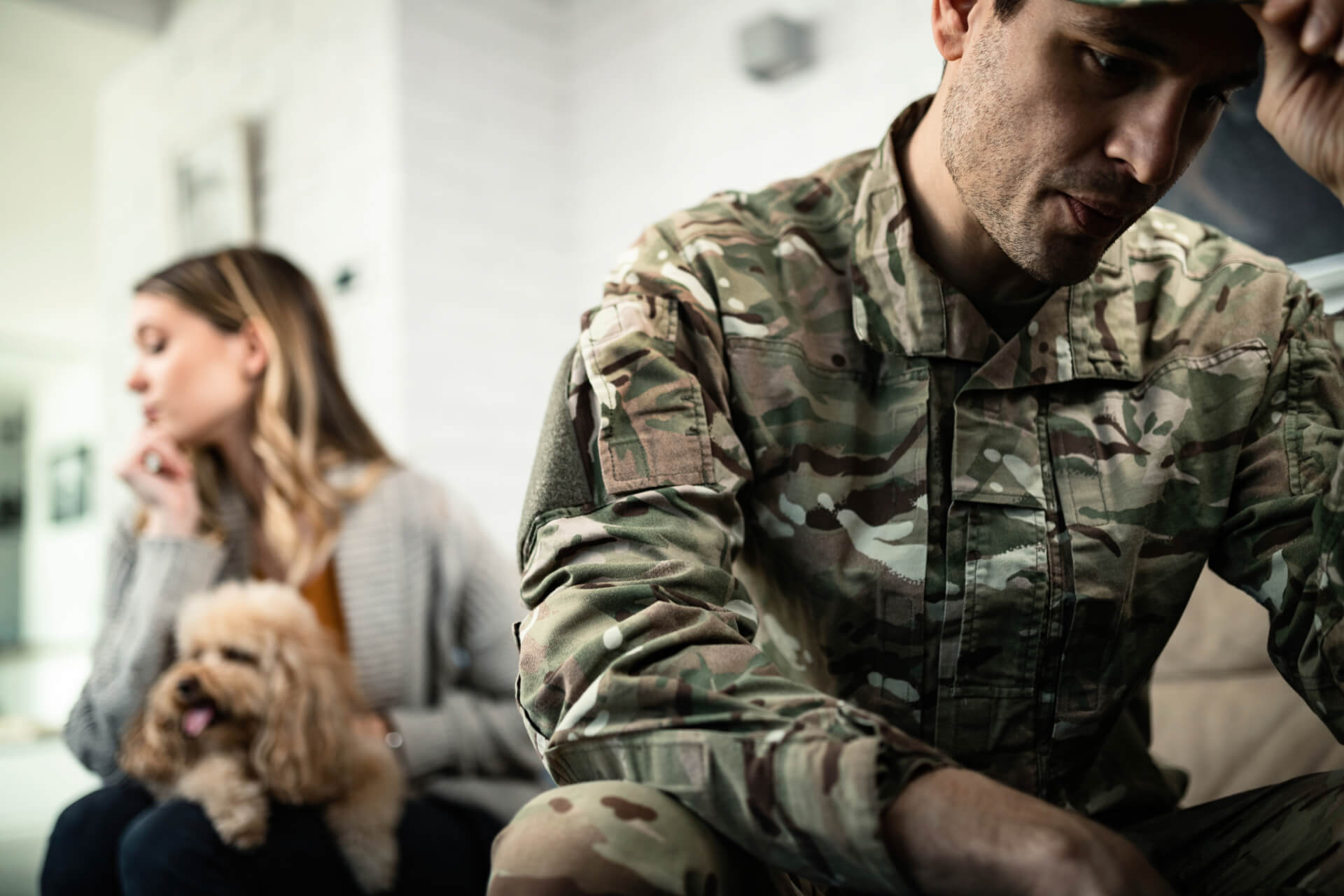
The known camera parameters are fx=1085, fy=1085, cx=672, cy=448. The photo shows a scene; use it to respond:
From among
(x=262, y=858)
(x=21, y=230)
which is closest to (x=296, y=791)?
(x=262, y=858)

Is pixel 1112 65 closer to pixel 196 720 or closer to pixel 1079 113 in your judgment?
pixel 1079 113

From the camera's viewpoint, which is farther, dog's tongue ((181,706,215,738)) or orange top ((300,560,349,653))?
orange top ((300,560,349,653))

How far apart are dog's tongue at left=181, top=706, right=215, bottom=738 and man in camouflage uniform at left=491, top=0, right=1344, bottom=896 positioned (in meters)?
1.00

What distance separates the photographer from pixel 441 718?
1729mm

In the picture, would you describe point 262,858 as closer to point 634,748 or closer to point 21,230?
point 634,748

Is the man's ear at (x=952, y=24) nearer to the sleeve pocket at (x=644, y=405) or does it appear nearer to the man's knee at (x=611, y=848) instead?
the sleeve pocket at (x=644, y=405)

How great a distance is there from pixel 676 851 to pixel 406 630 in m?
1.24

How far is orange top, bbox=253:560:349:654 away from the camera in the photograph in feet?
5.93

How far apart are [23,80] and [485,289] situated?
2078 mm

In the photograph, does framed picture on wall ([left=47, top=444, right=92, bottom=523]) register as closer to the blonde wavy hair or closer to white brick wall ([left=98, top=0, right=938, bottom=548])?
white brick wall ([left=98, top=0, right=938, bottom=548])

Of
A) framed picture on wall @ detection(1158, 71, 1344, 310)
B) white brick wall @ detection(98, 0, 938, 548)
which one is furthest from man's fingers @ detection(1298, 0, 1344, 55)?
white brick wall @ detection(98, 0, 938, 548)

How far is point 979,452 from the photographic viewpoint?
36.6 inches

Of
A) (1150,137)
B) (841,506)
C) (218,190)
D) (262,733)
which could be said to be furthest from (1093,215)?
(218,190)

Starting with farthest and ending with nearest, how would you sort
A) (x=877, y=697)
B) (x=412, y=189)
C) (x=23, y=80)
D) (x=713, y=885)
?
(x=23, y=80)
(x=412, y=189)
(x=877, y=697)
(x=713, y=885)
